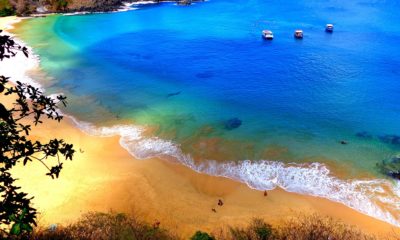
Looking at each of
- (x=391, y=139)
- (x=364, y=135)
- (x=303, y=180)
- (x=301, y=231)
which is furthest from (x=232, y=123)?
(x=301, y=231)

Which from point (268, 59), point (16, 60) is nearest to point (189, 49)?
point (268, 59)

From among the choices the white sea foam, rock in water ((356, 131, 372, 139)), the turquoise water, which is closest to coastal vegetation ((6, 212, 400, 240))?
the white sea foam

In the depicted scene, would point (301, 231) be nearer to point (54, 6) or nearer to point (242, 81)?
point (242, 81)

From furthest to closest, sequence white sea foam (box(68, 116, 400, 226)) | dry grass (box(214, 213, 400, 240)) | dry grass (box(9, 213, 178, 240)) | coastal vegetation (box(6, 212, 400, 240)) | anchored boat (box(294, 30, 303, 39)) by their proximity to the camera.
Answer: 1. anchored boat (box(294, 30, 303, 39))
2. white sea foam (box(68, 116, 400, 226))
3. dry grass (box(214, 213, 400, 240))
4. coastal vegetation (box(6, 212, 400, 240))
5. dry grass (box(9, 213, 178, 240))

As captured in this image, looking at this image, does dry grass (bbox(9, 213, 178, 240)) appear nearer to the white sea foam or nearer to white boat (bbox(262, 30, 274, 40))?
the white sea foam

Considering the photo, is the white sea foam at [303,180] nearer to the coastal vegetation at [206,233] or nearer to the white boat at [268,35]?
the coastal vegetation at [206,233]

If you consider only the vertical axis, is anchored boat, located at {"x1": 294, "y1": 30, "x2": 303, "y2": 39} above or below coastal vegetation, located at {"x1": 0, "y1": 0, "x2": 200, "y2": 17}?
below
